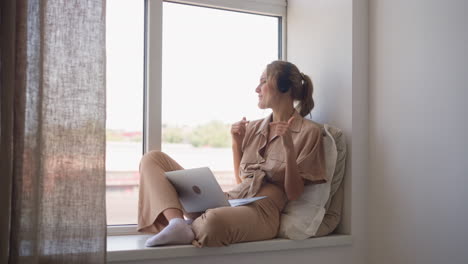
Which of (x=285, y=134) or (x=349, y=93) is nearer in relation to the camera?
(x=285, y=134)

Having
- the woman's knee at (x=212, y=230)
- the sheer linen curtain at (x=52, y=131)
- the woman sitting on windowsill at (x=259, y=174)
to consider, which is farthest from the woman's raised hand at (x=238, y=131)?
the sheer linen curtain at (x=52, y=131)

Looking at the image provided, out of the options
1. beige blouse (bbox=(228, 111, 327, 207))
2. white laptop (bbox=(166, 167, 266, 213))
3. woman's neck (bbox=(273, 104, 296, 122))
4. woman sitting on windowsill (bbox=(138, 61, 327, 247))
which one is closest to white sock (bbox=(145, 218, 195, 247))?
woman sitting on windowsill (bbox=(138, 61, 327, 247))

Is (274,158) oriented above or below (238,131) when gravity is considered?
below

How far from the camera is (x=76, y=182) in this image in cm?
162

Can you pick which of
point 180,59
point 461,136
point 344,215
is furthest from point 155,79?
point 461,136

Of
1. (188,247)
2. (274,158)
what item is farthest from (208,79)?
(188,247)

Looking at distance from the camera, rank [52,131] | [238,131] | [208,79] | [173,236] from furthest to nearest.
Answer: [208,79]
[238,131]
[173,236]
[52,131]

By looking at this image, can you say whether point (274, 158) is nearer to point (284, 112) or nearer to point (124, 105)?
point (284, 112)

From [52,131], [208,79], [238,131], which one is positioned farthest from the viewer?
[208,79]

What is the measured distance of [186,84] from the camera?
2.40 metres

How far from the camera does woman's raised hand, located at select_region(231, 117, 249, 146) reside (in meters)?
2.30

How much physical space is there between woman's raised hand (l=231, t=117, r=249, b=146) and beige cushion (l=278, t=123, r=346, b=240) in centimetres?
36

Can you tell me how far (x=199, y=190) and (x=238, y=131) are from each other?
430 millimetres

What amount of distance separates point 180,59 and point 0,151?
1.06 meters
